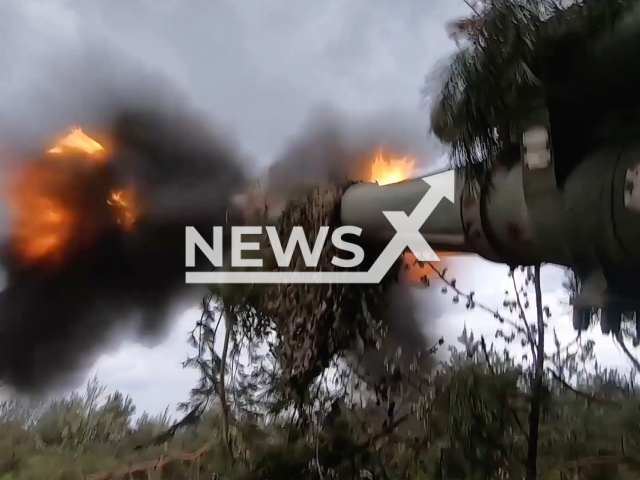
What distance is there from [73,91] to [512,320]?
1.49 metres

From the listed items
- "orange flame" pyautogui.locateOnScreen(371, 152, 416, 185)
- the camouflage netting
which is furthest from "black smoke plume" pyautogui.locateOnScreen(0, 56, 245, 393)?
"orange flame" pyautogui.locateOnScreen(371, 152, 416, 185)

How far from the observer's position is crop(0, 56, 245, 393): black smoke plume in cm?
173

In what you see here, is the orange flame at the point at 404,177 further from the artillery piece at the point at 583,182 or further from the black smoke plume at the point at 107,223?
the black smoke plume at the point at 107,223

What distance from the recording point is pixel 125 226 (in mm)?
1830

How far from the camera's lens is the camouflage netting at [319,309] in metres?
1.52

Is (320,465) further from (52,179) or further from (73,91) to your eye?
(73,91)

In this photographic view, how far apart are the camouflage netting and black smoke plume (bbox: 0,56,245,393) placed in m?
0.29

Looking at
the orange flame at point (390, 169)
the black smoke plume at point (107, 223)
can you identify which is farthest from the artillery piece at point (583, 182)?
the black smoke plume at point (107, 223)

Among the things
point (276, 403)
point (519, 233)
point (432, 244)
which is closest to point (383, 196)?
point (432, 244)

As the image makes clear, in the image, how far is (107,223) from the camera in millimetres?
1835

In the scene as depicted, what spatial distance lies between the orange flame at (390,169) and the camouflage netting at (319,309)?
0.31ft

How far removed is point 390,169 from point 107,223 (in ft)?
2.99

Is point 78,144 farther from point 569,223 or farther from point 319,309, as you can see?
point 569,223

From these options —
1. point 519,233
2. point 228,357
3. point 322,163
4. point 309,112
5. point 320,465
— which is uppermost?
point 309,112
